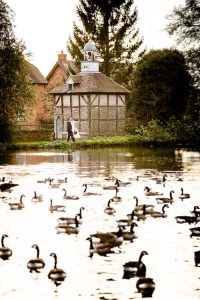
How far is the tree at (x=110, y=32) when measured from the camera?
90.6 metres

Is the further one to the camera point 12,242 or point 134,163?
point 134,163

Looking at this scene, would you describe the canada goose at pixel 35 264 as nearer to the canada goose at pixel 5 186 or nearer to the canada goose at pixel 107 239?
A: the canada goose at pixel 107 239

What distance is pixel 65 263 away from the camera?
60.0ft

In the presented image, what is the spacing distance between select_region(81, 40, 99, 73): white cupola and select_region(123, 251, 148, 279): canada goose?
221ft

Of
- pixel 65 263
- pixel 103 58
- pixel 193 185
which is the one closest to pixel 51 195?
pixel 193 185

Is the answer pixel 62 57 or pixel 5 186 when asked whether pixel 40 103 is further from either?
pixel 5 186

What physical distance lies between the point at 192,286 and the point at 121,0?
77.8m

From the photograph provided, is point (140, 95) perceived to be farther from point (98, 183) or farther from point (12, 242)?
point (12, 242)

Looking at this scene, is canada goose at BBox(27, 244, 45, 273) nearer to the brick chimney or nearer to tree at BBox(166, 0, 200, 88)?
tree at BBox(166, 0, 200, 88)

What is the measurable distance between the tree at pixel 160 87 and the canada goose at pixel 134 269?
199ft

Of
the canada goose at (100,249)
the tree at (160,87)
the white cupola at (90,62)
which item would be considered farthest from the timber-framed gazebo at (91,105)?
the canada goose at (100,249)

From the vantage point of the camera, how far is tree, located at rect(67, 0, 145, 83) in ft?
297

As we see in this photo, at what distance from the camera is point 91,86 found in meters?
79.1

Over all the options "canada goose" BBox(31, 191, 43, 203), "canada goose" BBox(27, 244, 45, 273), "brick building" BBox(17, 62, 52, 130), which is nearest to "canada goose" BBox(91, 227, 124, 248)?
"canada goose" BBox(27, 244, 45, 273)
